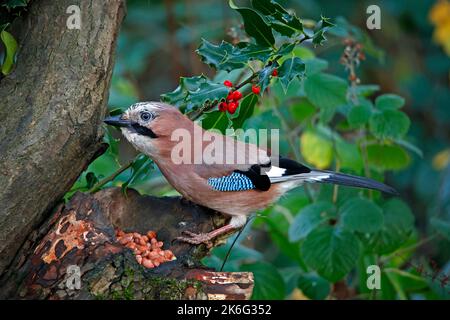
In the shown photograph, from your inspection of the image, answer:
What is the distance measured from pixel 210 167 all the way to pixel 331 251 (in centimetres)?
93

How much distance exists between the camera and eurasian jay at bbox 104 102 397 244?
3.20 metres

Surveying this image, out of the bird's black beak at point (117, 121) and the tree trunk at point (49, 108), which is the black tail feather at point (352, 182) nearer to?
the bird's black beak at point (117, 121)

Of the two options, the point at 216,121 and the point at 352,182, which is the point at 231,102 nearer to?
the point at 216,121

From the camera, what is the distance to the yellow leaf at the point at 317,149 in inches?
189

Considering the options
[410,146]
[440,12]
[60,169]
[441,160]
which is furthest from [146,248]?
[440,12]

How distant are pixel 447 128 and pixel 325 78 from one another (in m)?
3.21

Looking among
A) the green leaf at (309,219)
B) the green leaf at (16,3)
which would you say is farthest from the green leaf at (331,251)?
the green leaf at (16,3)

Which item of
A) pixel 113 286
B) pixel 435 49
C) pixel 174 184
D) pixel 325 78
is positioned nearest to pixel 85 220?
pixel 113 286

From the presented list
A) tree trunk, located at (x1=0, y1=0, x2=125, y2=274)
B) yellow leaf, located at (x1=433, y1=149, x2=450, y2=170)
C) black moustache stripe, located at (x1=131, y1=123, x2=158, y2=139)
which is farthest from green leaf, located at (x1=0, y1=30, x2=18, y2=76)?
yellow leaf, located at (x1=433, y1=149, x2=450, y2=170)

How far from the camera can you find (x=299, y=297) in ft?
15.5

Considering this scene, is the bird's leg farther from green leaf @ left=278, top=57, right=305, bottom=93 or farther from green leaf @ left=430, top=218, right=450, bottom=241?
green leaf @ left=430, top=218, right=450, bottom=241

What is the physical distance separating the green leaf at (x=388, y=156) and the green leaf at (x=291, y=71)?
165 centimetres

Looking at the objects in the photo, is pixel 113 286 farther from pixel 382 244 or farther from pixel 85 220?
pixel 382 244

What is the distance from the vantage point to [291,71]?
299cm
